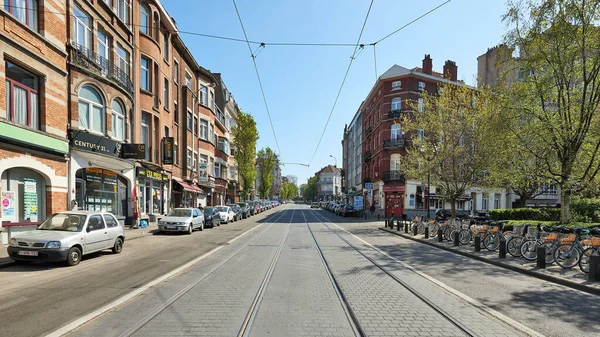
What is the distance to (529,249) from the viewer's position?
10.9 metres

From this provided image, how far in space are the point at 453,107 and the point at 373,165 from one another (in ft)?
86.7

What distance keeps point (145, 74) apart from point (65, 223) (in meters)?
16.3

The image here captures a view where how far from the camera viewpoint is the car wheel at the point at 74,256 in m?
8.94

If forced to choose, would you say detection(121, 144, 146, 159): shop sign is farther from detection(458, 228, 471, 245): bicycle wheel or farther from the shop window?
detection(458, 228, 471, 245): bicycle wheel

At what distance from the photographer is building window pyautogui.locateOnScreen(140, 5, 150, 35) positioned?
23.0 m

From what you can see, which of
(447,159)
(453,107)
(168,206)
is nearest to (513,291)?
(447,159)

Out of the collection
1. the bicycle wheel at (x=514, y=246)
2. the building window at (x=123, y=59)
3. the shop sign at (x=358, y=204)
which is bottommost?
the shop sign at (x=358, y=204)

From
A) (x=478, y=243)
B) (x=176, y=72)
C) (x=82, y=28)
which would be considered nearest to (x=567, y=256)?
(x=478, y=243)

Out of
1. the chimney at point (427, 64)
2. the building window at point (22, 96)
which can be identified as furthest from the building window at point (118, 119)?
the chimney at point (427, 64)

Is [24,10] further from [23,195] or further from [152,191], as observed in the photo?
[152,191]

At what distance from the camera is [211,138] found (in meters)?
38.8

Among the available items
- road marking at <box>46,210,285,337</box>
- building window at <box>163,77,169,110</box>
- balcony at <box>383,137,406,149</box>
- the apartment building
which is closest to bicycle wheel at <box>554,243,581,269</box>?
road marking at <box>46,210,285,337</box>

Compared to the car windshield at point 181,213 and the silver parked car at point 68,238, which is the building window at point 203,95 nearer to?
the car windshield at point 181,213

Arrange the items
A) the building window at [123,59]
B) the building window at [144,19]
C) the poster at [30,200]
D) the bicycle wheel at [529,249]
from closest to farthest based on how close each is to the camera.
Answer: the bicycle wheel at [529,249] → the poster at [30,200] → the building window at [123,59] → the building window at [144,19]
